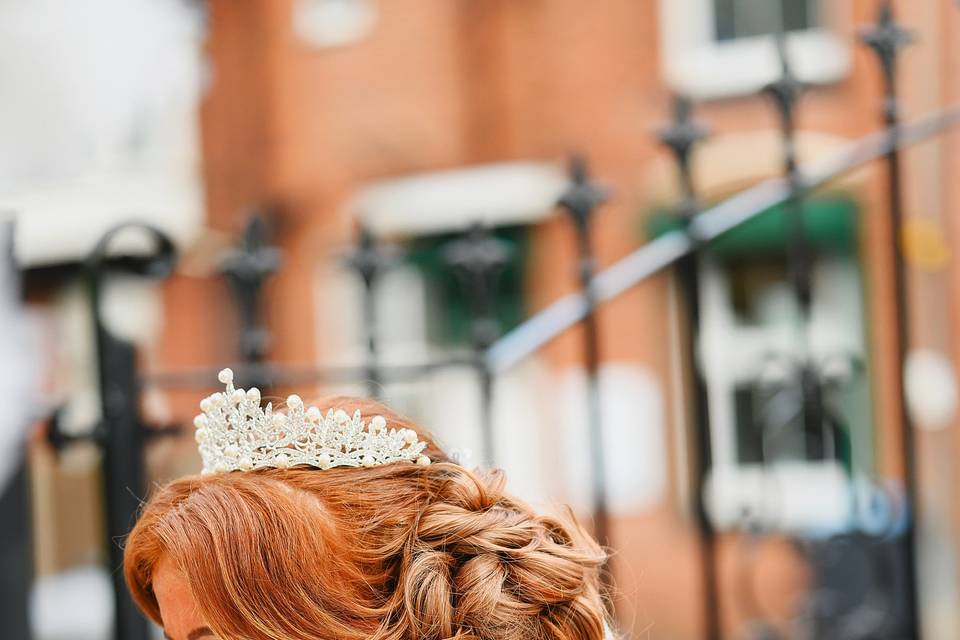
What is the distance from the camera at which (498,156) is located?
25.3 ft

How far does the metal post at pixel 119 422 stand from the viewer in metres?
2.04

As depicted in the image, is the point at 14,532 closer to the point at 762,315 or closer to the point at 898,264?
the point at 898,264

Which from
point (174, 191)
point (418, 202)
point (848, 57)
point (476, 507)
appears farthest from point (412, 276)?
point (476, 507)

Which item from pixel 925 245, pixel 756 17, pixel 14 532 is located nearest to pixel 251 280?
pixel 14 532

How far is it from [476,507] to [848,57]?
609cm

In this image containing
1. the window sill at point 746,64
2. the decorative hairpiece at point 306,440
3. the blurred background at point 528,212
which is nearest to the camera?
the decorative hairpiece at point 306,440

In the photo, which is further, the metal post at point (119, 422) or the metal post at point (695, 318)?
the metal post at point (695, 318)

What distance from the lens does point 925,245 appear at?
20.5 feet

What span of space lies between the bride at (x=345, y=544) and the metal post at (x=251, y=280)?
0.84 m

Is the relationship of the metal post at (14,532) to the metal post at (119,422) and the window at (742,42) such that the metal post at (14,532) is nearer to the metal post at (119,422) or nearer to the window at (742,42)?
the metal post at (119,422)

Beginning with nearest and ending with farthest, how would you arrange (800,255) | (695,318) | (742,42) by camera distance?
1. (800,255)
2. (695,318)
3. (742,42)

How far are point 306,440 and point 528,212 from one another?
6128 millimetres

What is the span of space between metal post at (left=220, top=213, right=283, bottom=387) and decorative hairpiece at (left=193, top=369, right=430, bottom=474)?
0.84 meters

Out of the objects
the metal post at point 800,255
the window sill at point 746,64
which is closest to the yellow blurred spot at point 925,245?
the window sill at point 746,64
